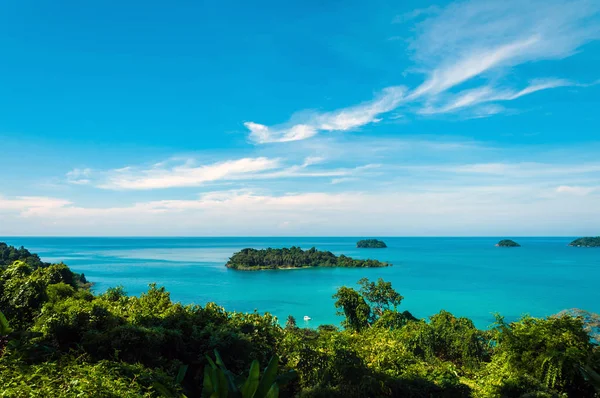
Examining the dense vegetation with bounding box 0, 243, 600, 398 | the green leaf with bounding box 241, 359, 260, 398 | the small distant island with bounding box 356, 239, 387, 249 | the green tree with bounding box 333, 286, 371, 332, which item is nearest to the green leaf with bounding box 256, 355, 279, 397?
the green leaf with bounding box 241, 359, 260, 398

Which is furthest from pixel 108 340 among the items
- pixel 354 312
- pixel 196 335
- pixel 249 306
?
pixel 249 306

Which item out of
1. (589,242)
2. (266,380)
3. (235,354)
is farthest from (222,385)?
(589,242)

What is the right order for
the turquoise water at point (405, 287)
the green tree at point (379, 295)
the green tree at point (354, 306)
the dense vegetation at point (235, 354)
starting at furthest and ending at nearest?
the turquoise water at point (405, 287)
the green tree at point (379, 295)
the green tree at point (354, 306)
the dense vegetation at point (235, 354)

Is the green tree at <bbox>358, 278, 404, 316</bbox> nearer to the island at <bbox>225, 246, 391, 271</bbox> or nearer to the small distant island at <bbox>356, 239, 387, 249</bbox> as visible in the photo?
the island at <bbox>225, 246, 391, 271</bbox>

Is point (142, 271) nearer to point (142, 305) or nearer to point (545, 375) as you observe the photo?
point (142, 305)

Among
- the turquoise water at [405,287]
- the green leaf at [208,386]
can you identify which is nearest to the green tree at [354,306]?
the turquoise water at [405,287]

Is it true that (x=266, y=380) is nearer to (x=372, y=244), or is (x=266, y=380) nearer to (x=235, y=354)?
(x=235, y=354)

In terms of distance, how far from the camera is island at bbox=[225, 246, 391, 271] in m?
77.9

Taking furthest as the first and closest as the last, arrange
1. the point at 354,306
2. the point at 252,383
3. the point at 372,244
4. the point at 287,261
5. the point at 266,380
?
the point at 372,244, the point at 287,261, the point at 354,306, the point at 266,380, the point at 252,383

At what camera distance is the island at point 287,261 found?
3069 inches

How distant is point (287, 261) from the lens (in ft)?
269

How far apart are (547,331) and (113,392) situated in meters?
7.67

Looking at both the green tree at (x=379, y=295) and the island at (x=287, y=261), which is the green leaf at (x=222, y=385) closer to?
the green tree at (x=379, y=295)

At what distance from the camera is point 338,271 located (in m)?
75.1
